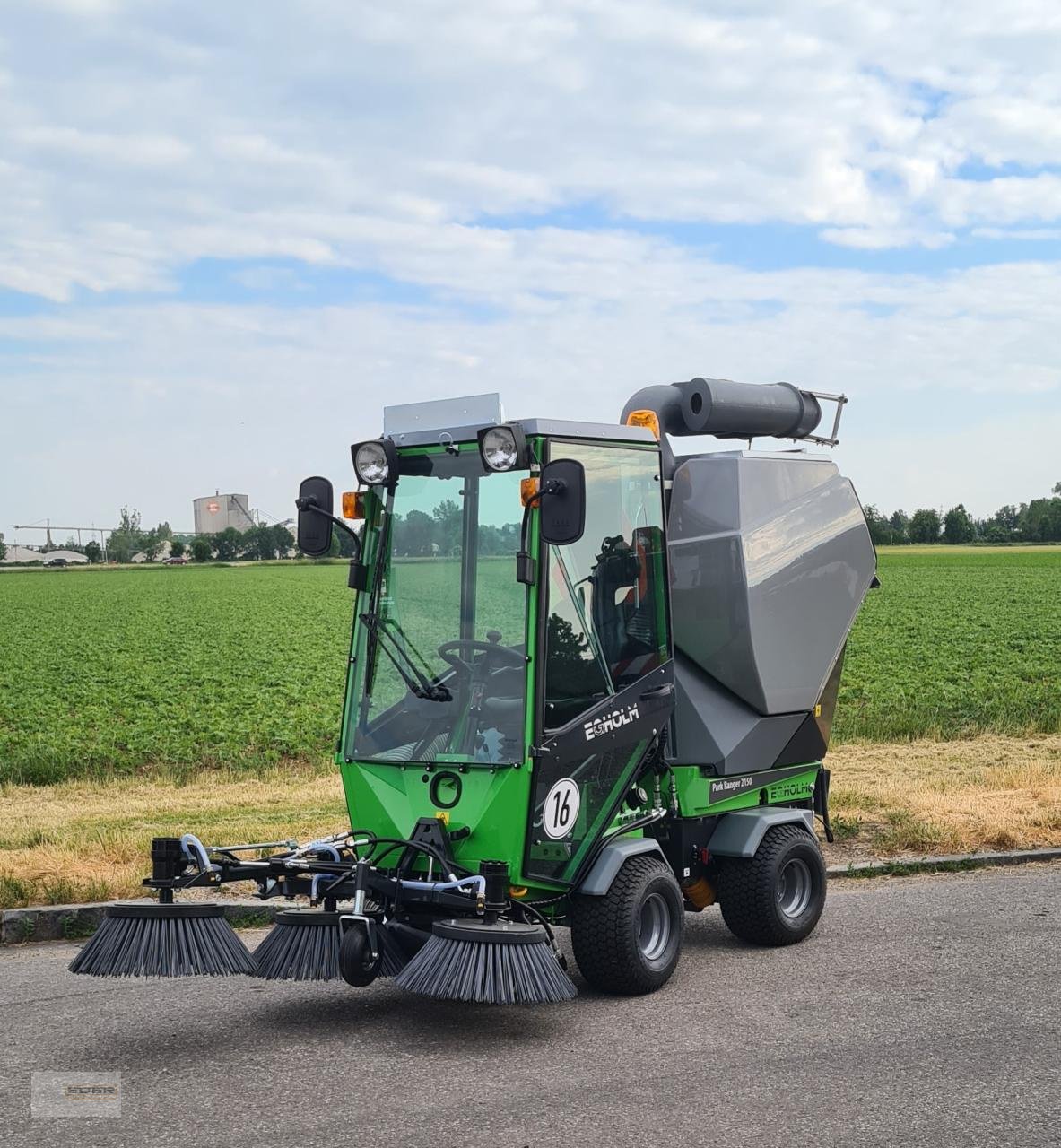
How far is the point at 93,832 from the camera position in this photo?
9969 mm

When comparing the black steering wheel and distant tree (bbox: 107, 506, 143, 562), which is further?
distant tree (bbox: 107, 506, 143, 562)

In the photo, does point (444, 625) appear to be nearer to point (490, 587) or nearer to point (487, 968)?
point (490, 587)

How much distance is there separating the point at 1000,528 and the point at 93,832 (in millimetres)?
111317

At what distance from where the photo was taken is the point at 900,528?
364ft

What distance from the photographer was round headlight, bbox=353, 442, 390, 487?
645 centimetres

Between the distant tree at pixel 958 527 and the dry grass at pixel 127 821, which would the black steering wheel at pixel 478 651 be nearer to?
the dry grass at pixel 127 821

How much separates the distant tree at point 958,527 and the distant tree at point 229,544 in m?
59.5

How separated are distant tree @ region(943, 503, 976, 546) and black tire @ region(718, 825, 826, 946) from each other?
353 feet

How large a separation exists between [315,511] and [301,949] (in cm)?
196

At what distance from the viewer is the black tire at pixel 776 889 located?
718cm

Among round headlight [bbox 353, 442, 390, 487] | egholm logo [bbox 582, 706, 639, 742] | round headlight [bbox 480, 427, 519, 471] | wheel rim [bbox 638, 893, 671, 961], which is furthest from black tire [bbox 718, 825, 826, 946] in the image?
round headlight [bbox 353, 442, 390, 487]

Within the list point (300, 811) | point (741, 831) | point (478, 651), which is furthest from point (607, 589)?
point (300, 811)

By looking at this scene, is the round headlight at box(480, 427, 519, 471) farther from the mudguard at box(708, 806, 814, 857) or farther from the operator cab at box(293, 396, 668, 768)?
the mudguard at box(708, 806, 814, 857)

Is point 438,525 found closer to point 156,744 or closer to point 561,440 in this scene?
point 561,440
